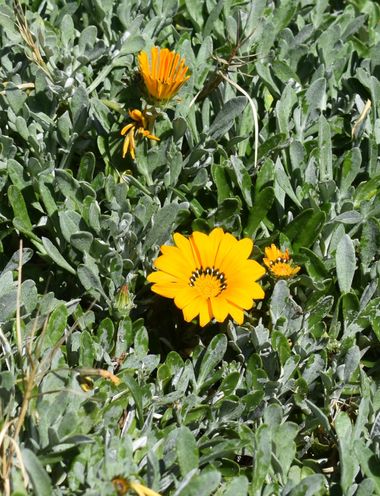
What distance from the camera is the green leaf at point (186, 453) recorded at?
2.27m

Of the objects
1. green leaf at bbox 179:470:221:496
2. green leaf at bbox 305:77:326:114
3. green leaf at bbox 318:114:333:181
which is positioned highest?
green leaf at bbox 305:77:326:114

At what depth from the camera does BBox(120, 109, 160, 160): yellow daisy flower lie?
9.93 ft

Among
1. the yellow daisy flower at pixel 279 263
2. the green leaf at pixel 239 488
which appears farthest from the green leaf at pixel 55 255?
the green leaf at pixel 239 488

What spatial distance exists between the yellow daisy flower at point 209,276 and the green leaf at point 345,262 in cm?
29

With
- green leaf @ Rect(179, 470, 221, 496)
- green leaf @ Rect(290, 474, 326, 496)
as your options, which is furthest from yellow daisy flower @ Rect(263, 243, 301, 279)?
green leaf @ Rect(179, 470, 221, 496)

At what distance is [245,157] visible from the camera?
10.9 feet

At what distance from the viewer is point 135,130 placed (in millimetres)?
3098

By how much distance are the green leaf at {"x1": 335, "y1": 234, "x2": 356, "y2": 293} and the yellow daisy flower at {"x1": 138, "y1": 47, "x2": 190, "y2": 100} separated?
73 cm

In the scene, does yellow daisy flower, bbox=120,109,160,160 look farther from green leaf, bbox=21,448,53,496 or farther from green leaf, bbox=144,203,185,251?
green leaf, bbox=21,448,53,496

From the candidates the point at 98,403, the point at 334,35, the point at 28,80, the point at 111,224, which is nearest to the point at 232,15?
the point at 334,35

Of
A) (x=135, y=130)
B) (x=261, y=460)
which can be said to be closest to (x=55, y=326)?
(x=261, y=460)

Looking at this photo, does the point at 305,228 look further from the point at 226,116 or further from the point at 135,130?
the point at 135,130

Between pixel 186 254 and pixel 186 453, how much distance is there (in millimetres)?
729

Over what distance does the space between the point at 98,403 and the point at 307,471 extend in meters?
0.64
